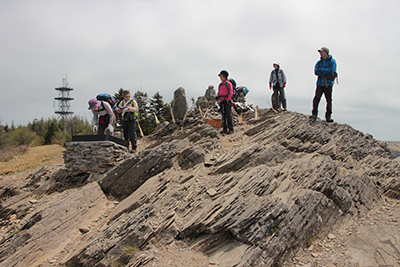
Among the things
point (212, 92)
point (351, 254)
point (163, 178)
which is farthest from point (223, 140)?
point (212, 92)

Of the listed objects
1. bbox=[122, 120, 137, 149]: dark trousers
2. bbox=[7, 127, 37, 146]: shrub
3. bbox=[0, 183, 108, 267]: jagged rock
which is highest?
bbox=[122, 120, 137, 149]: dark trousers

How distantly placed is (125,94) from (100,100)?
1.20m

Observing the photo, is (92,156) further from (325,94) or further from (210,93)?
(210,93)

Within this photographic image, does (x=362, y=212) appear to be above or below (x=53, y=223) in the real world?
above

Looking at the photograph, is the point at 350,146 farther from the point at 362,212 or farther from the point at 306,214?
the point at 306,214

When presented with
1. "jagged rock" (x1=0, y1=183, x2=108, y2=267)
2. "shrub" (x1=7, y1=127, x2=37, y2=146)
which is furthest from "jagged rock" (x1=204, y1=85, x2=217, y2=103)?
"shrub" (x1=7, y1=127, x2=37, y2=146)

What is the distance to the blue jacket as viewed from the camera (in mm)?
10797

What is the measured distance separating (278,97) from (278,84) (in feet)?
4.26

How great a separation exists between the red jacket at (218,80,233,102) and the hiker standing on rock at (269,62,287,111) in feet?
14.0

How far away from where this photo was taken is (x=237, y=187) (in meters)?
6.60

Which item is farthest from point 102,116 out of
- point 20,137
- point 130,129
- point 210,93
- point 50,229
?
point 20,137

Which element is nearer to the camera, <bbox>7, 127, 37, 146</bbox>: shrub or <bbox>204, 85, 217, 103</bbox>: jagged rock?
<bbox>204, 85, 217, 103</bbox>: jagged rock

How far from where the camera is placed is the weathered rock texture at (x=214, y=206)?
5.52 m

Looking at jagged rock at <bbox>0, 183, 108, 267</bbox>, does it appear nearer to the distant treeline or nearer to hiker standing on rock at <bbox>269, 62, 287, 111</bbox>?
hiker standing on rock at <bbox>269, 62, 287, 111</bbox>
